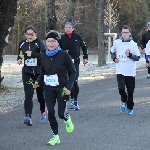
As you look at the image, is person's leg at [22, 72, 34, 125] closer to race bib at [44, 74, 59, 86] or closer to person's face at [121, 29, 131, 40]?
race bib at [44, 74, 59, 86]

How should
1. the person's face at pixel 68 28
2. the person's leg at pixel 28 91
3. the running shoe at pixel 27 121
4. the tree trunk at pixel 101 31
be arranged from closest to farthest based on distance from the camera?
the running shoe at pixel 27 121
the person's leg at pixel 28 91
the person's face at pixel 68 28
the tree trunk at pixel 101 31

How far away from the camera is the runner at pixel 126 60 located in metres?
11.5

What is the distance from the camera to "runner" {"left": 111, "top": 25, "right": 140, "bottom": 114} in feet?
37.8

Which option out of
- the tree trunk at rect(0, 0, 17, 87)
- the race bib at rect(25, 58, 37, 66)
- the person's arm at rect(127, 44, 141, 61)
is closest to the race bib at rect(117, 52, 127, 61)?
the person's arm at rect(127, 44, 141, 61)

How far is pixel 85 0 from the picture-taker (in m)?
55.2

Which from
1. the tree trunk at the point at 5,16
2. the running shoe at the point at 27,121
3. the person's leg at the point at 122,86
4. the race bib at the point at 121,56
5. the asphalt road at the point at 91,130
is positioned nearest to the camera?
the asphalt road at the point at 91,130

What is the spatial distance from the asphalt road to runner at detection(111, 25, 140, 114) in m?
0.47

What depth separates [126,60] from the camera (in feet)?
38.4

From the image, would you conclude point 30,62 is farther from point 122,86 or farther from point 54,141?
point 54,141

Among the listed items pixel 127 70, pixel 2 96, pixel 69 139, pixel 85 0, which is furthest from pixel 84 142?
pixel 85 0

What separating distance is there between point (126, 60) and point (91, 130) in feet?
8.96

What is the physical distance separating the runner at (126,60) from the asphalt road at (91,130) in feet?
1.54

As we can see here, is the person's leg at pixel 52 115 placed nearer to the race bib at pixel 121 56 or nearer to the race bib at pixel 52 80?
the race bib at pixel 52 80

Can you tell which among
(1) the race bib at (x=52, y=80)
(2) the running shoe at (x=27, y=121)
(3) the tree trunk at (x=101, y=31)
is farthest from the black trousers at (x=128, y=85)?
(3) the tree trunk at (x=101, y=31)
